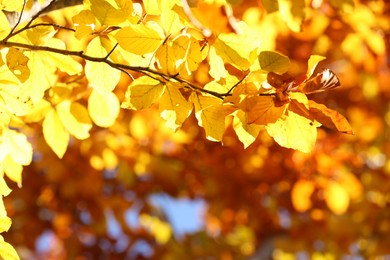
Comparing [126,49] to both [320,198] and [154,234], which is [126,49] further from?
[154,234]

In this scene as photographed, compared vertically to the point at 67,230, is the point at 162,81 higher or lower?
higher

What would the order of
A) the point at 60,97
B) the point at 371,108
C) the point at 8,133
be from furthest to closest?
1. the point at 371,108
2. the point at 60,97
3. the point at 8,133

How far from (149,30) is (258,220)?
146 inches

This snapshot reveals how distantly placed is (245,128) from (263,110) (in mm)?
86

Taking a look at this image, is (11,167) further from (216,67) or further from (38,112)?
(216,67)

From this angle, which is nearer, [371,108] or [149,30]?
[149,30]

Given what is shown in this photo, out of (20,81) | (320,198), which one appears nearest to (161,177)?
(320,198)

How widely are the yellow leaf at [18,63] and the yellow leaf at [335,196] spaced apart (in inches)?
129

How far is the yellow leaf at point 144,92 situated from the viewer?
120 cm

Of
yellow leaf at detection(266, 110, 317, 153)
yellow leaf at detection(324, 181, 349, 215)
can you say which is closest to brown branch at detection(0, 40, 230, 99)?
yellow leaf at detection(266, 110, 317, 153)

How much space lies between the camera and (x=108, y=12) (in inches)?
44.8

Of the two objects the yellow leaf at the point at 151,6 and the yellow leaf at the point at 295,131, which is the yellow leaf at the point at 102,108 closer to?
the yellow leaf at the point at 151,6

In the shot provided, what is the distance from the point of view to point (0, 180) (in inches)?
46.8

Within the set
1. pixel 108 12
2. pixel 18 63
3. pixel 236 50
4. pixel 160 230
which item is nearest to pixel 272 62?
pixel 236 50
